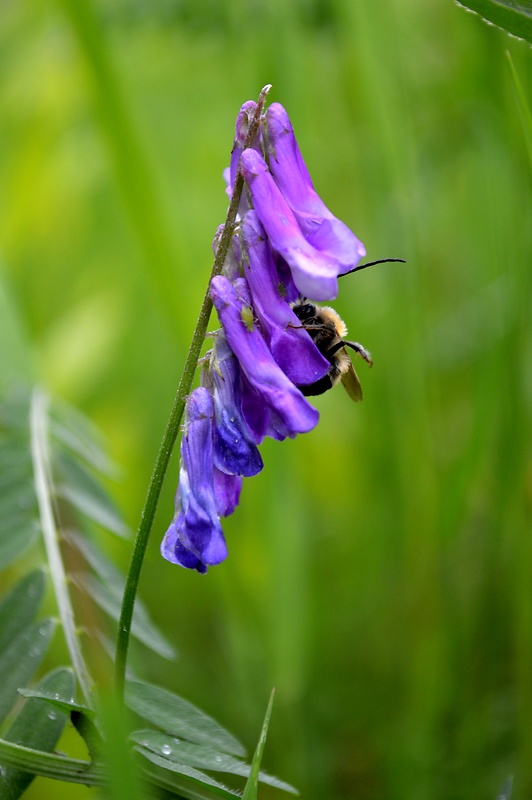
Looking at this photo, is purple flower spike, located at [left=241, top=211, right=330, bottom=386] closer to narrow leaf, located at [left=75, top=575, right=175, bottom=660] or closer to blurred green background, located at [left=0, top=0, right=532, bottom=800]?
narrow leaf, located at [left=75, top=575, right=175, bottom=660]

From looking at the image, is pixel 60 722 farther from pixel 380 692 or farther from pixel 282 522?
pixel 380 692

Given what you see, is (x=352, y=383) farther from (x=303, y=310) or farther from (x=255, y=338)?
(x=255, y=338)

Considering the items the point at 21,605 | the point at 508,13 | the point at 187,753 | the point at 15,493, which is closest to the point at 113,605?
the point at 21,605

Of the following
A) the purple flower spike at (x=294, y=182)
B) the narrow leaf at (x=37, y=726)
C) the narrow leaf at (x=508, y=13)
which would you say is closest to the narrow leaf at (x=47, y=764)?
the narrow leaf at (x=37, y=726)

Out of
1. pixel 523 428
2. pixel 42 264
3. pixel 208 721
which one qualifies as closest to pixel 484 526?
pixel 523 428

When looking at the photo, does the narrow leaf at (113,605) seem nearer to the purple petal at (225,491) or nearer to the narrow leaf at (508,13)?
the purple petal at (225,491)

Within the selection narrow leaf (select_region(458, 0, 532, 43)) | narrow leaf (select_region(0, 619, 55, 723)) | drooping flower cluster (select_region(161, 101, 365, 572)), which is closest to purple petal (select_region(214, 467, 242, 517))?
drooping flower cluster (select_region(161, 101, 365, 572))

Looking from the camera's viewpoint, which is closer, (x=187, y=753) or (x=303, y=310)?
(x=187, y=753)
